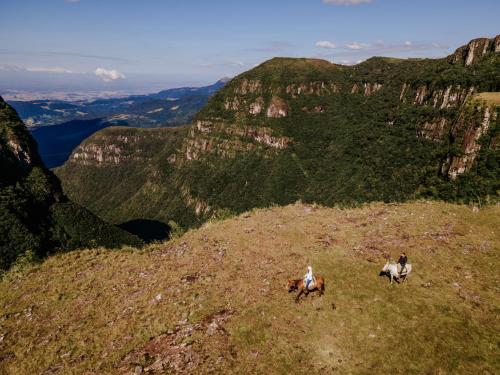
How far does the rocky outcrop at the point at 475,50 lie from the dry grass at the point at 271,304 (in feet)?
538

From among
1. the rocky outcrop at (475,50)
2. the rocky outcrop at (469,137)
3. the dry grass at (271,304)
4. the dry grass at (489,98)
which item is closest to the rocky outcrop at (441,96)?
the rocky outcrop at (475,50)

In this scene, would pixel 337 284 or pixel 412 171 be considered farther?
pixel 412 171

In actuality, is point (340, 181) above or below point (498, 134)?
below

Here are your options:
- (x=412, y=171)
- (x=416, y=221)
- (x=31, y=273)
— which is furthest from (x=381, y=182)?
(x=31, y=273)

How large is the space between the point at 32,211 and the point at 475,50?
218 m

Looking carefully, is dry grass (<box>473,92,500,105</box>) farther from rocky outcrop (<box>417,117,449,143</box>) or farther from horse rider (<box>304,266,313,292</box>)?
rocky outcrop (<box>417,117,449,143</box>)

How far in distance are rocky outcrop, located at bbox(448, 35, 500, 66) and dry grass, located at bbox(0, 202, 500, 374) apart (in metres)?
164

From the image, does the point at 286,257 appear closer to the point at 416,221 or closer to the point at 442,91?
the point at 416,221

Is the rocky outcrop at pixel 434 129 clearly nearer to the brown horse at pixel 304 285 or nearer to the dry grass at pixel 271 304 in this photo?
the dry grass at pixel 271 304

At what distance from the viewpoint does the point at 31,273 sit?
→ 105 ft

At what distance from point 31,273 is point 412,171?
147 m

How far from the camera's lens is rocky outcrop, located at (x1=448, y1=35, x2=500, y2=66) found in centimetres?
15077

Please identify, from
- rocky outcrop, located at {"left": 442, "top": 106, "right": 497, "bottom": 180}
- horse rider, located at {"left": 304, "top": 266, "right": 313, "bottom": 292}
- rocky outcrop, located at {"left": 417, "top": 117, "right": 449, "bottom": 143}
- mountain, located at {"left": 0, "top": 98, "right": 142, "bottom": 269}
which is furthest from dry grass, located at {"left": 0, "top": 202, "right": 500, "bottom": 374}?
rocky outcrop, located at {"left": 417, "top": 117, "right": 449, "bottom": 143}

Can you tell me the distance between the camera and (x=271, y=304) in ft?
75.5
